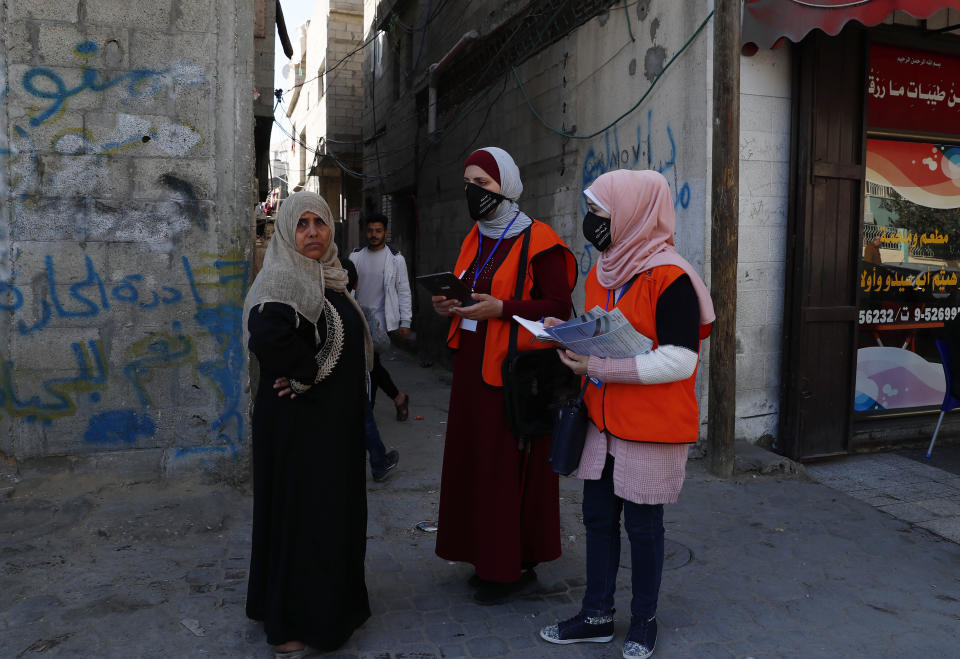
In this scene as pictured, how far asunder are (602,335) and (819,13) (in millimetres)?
3236

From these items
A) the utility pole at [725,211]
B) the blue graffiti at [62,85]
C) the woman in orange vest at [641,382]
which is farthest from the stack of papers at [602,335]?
the blue graffiti at [62,85]

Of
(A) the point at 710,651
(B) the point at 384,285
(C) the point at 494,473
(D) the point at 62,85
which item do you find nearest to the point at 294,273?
Answer: (C) the point at 494,473

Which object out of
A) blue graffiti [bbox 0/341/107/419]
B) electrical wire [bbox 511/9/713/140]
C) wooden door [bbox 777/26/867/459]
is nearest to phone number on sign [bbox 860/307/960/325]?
wooden door [bbox 777/26/867/459]

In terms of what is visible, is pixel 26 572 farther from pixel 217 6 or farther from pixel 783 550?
pixel 783 550

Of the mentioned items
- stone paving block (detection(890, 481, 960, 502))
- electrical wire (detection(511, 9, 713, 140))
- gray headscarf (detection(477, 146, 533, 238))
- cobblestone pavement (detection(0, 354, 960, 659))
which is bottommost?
cobblestone pavement (detection(0, 354, 960, 659))

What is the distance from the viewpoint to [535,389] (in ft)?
9.92

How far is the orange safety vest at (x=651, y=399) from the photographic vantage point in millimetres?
2586

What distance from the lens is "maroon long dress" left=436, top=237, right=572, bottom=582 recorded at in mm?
3133

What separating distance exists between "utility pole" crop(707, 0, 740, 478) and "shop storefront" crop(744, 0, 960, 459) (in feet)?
1.06

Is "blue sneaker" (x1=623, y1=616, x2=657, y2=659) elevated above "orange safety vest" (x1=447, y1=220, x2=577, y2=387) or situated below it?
below

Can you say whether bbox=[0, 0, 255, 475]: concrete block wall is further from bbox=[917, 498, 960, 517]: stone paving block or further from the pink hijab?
bbox=[917, 498, 960, 517]: stone paving block

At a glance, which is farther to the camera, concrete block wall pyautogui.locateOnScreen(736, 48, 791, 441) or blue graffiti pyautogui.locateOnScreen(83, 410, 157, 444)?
concrete block wall pyautogui.locateOnScreen(736, 48, 791, 441)

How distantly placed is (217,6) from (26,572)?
10.5ft

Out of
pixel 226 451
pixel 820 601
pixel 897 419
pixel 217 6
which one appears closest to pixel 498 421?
pixel 820 601
